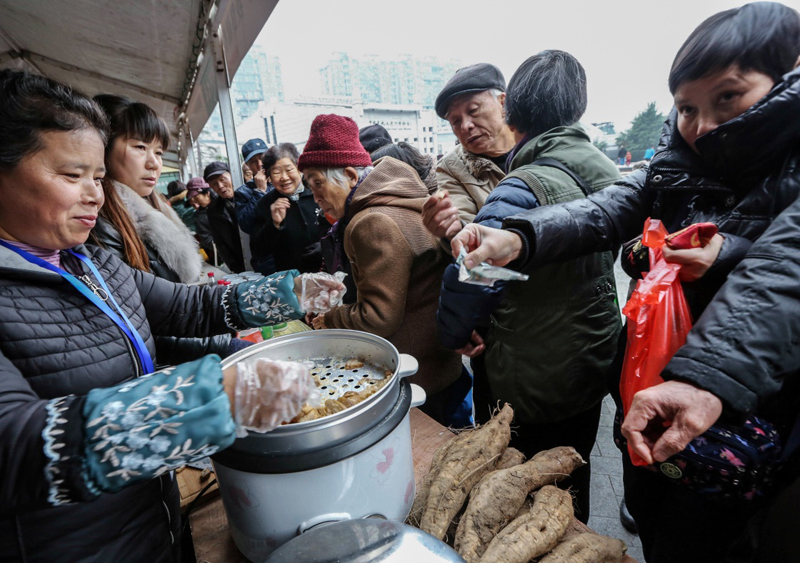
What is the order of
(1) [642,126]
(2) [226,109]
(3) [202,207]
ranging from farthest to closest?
1. (1) [642,126]
2. (3) [202,207]
3. (2) [226,109]

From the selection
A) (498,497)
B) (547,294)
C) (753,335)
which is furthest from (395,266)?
(753,335)

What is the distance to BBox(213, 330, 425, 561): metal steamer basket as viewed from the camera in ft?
2.50

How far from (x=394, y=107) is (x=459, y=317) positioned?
101 feet

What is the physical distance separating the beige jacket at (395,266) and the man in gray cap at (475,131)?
0.43 m

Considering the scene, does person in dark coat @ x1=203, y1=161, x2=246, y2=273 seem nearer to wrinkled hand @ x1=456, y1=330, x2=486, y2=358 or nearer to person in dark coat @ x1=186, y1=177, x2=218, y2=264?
person in dark coat @ x1=186, y1=177, x2=218, y2=264

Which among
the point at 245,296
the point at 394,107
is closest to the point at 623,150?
the point at 245,296

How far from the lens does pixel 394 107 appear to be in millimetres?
29078

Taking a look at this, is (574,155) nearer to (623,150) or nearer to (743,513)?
(743,513)

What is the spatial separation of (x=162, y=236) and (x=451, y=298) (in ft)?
4.60

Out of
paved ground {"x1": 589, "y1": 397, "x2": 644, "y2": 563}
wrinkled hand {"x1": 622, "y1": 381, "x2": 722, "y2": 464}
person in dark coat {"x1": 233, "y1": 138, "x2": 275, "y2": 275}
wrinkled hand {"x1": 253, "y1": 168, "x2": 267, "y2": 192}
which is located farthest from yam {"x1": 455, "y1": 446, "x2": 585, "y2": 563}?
wrinkled hand {"x1": 253, "y1": 168, "x2": 267, "y2": 192}

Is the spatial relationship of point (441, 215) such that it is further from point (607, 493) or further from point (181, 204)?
point (181, 204)

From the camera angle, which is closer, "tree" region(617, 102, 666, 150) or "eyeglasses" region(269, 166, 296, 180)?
"eyeglasses" region(269, 166, 296, 180)

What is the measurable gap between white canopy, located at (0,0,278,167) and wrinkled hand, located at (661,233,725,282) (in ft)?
9.84

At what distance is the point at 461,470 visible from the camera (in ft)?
3.67
